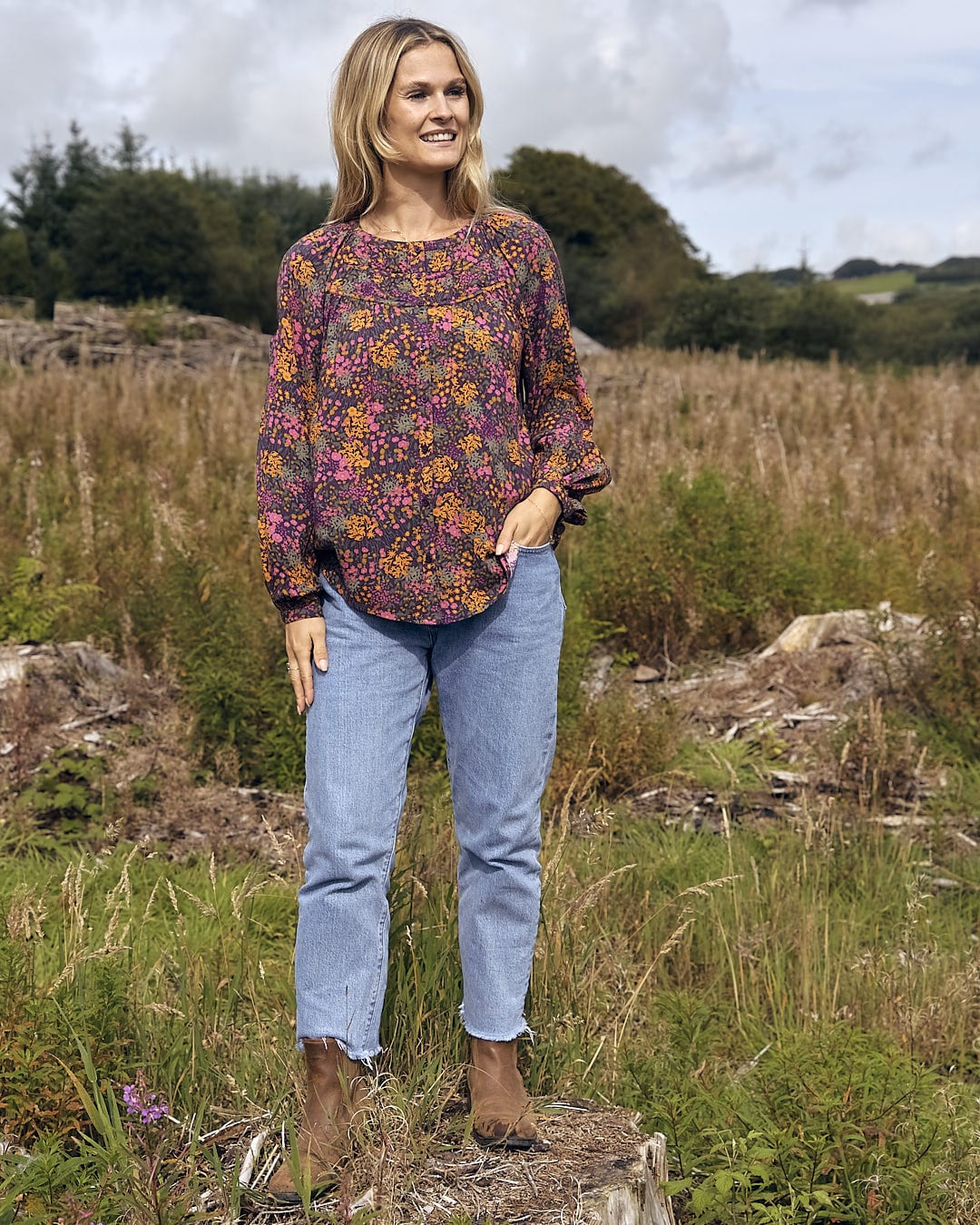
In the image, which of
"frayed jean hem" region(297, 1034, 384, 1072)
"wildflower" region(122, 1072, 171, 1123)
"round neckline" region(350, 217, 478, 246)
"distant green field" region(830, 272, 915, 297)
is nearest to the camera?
"wildflower" region(122, 1072, 171, 1123)

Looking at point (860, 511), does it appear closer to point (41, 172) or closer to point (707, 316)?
point (707, 316)

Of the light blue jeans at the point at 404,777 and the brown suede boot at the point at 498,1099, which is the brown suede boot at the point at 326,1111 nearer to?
the light blue jeans at the point at 404,777

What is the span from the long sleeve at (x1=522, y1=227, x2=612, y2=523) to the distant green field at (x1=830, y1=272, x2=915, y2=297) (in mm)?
79677

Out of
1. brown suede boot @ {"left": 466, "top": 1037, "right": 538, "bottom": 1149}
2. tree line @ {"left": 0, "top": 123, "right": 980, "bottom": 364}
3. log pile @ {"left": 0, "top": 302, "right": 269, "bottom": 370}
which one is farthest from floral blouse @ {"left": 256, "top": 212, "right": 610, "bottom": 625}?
tree line @ {"left": 0, "top": 123, "right": 980, "bottom": 364}

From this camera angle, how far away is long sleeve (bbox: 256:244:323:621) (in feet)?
8.16

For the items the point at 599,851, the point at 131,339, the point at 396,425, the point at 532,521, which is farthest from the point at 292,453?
the point at 131,339

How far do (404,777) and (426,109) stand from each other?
1352 millimetres

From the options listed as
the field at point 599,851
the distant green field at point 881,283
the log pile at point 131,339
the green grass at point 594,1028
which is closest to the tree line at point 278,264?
the log pile at point 131,339

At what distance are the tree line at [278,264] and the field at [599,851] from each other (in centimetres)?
1557

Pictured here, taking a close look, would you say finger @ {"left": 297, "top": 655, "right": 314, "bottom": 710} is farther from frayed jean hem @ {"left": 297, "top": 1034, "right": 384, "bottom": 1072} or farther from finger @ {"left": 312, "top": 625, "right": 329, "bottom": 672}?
frayed jean hem @ {"left": 297, "top": 1034, "right": 384, "bottom": 1072}

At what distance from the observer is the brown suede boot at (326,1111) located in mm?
2410

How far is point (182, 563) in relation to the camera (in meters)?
5.19

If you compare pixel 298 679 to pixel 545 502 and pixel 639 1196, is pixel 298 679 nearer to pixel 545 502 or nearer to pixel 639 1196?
pixel 545 502

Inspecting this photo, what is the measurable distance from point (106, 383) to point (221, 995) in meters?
8.97
